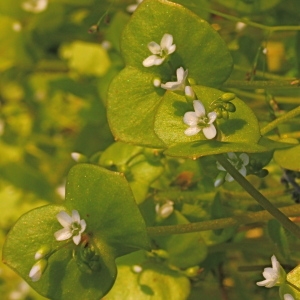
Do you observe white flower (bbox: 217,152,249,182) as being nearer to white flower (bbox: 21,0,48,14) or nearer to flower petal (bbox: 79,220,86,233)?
flower petal (bbox: 79,220,86,233)

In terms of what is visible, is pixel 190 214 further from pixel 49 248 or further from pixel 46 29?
pixel 46 29

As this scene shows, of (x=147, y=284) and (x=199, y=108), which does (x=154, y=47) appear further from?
(x=147, y=284)

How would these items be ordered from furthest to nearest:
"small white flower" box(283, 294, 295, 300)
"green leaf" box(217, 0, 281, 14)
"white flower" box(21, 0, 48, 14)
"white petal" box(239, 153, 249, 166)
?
"white flower" box(21, 0, 48, 14) → "green leaf" box(217, 0, 281, 14) → "white petal" box(239, 153, 249, 166) → "small white flower" box(283, 294, 295, 300)

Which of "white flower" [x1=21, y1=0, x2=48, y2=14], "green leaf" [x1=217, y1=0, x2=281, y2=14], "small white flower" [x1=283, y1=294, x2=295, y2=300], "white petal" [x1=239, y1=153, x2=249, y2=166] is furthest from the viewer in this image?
"white flower" [x1=21, y1=0, x2=48, y2=14]

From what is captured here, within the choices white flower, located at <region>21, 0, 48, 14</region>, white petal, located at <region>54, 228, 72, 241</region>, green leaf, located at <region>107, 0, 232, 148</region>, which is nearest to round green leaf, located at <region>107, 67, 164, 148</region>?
green leaf, located at <region>107, 0, 232, 148</region>

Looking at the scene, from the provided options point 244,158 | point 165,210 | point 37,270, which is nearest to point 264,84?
point 244,158

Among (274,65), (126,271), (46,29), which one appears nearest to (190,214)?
(126,271)

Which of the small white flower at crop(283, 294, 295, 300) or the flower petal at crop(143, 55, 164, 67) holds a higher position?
the flower petal at crop(143, 55, 164, 67)
